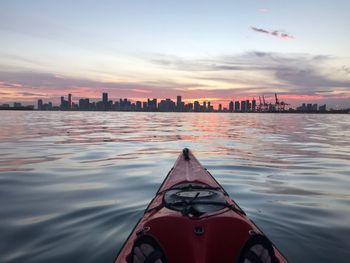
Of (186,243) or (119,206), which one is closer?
(186,243)

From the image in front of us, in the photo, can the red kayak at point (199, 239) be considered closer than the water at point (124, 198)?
Yes

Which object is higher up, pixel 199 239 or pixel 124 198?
pixel 199 239

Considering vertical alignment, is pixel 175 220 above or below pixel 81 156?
above

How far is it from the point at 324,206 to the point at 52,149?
15.2 meters

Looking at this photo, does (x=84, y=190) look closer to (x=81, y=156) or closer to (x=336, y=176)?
(x=81, y=156)

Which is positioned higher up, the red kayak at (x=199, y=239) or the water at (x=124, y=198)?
the red kayak at (x=199, y=239)

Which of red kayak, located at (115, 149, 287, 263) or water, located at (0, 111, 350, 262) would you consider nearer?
red kayak, located at (115, 149, 287, 263)

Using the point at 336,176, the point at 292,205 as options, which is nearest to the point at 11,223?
the point at 292,205

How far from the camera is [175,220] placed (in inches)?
170

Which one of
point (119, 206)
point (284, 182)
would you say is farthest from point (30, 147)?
point (284, 182)

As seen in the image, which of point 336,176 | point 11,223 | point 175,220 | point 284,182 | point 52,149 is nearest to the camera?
point 175,220

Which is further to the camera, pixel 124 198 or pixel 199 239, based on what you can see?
pixel 124 198

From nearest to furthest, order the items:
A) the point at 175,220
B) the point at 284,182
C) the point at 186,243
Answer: the point at 186,243, the point at 175,220, the point at 284,182

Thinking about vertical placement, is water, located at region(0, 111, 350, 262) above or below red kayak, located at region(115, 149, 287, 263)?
below
